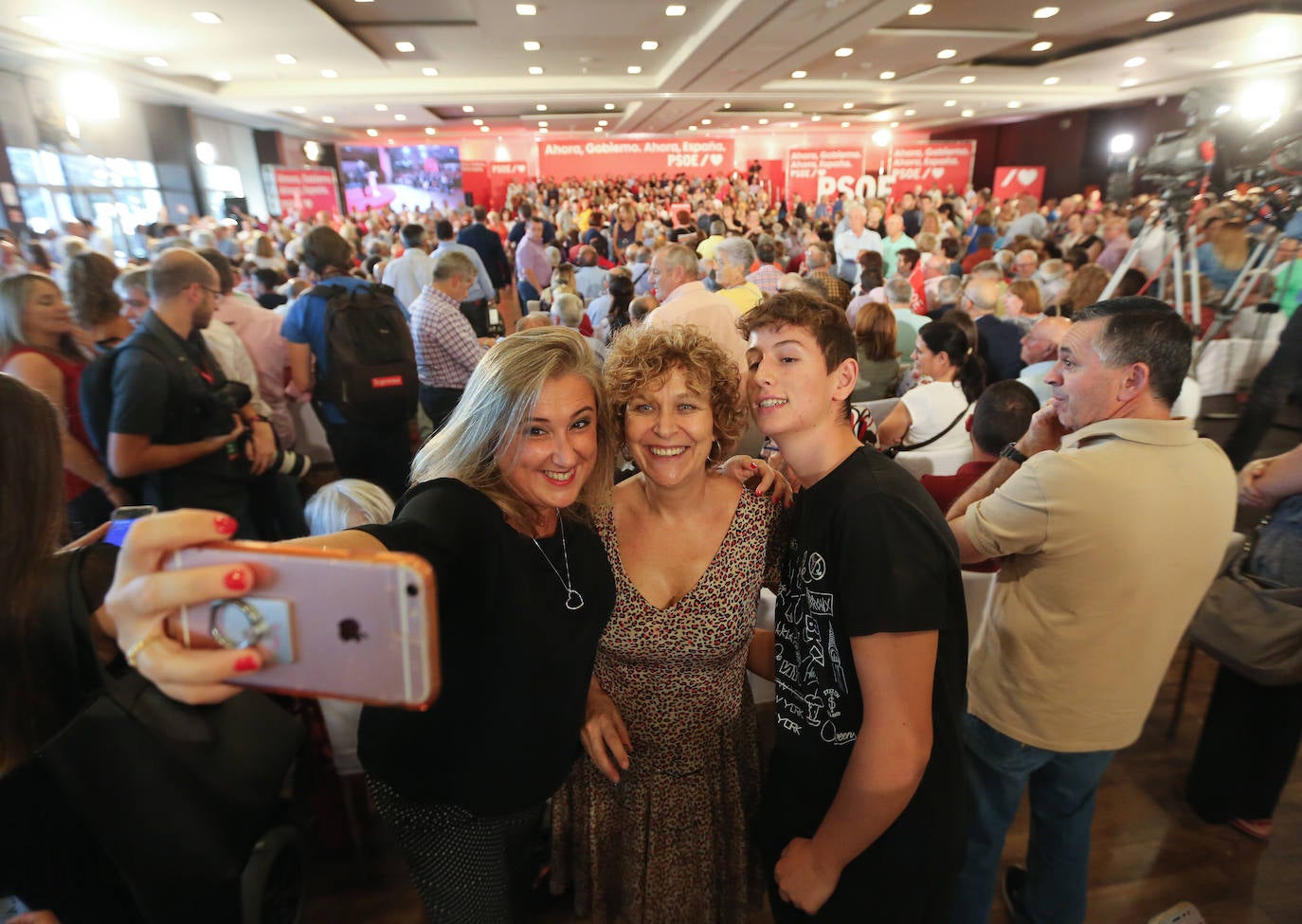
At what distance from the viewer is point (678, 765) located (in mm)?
1397

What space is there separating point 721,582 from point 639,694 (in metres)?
0.30

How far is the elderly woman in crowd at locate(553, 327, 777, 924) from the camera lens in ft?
4.30

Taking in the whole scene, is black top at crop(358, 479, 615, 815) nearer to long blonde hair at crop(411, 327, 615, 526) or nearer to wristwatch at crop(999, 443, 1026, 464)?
Answer: long blonde hair at crop(411, 327, 615, 526)

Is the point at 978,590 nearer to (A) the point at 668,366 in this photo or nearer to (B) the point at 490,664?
(A) the point at 668,366

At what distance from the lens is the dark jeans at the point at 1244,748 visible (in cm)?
198

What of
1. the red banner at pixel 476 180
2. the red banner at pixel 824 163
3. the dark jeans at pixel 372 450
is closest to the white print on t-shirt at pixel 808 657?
the dark jeans at pixel 372 450

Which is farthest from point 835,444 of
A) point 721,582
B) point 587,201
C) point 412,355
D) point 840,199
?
point 587,201

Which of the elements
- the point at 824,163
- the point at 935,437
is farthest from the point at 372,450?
the point at 824,163

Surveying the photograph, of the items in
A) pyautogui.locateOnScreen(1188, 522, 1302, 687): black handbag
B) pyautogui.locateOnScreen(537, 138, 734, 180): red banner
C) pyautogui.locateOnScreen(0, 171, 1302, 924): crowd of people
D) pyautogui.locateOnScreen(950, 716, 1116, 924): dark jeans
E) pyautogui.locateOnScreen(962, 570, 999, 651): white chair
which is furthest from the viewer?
pyautogui.locateOnScreen(537, 138, 734, 180): red banner

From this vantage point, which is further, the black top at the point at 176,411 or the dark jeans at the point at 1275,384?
the dark jeans at the point at 1275,384

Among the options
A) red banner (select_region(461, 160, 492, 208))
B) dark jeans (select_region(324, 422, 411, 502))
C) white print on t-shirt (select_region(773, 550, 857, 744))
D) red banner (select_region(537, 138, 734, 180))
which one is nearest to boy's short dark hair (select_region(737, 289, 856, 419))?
white print on t-shirt (select_region(773, 550, 857, 744))

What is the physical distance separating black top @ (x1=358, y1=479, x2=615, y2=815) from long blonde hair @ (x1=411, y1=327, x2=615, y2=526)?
68 millimetres

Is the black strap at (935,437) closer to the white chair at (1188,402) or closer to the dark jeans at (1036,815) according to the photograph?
the white chair at (1188,402)

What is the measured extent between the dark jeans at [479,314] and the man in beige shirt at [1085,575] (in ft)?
15.1
